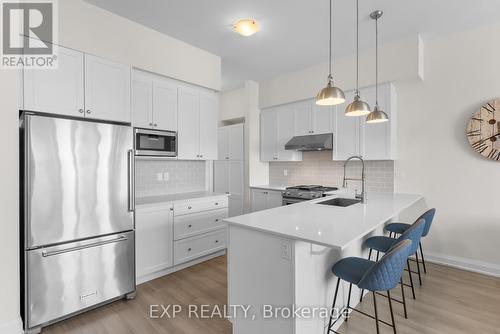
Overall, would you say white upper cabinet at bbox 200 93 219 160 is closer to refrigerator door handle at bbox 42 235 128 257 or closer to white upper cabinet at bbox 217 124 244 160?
white upper cabinet at bbox 217 124 244 160

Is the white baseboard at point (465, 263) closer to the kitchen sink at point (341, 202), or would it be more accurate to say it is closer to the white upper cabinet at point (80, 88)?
the kitchen sink at point (341, 202)

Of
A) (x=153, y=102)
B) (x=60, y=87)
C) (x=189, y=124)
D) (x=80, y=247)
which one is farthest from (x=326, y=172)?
(x=60, y=87)

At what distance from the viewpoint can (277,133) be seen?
16.4 ft

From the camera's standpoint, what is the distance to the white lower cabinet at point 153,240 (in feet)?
9.45

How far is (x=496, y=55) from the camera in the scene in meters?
3.12

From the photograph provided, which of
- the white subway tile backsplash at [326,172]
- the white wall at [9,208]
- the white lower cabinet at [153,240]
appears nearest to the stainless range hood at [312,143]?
the white subway tile backsplash at [326,172]

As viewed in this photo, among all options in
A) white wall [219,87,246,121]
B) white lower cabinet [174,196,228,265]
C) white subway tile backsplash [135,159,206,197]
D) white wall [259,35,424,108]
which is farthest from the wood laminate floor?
white wall [219,87,246,121]

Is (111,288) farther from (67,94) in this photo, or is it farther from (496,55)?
(496,55)

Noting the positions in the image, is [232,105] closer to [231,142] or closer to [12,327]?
[231,142]

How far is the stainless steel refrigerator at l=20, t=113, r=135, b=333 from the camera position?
207 centimetres

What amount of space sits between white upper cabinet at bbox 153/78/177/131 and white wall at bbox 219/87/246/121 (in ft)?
6.93

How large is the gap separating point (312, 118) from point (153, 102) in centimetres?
260

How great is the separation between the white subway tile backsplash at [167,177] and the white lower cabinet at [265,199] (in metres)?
1.22

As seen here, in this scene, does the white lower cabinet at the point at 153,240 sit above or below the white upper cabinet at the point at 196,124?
below
